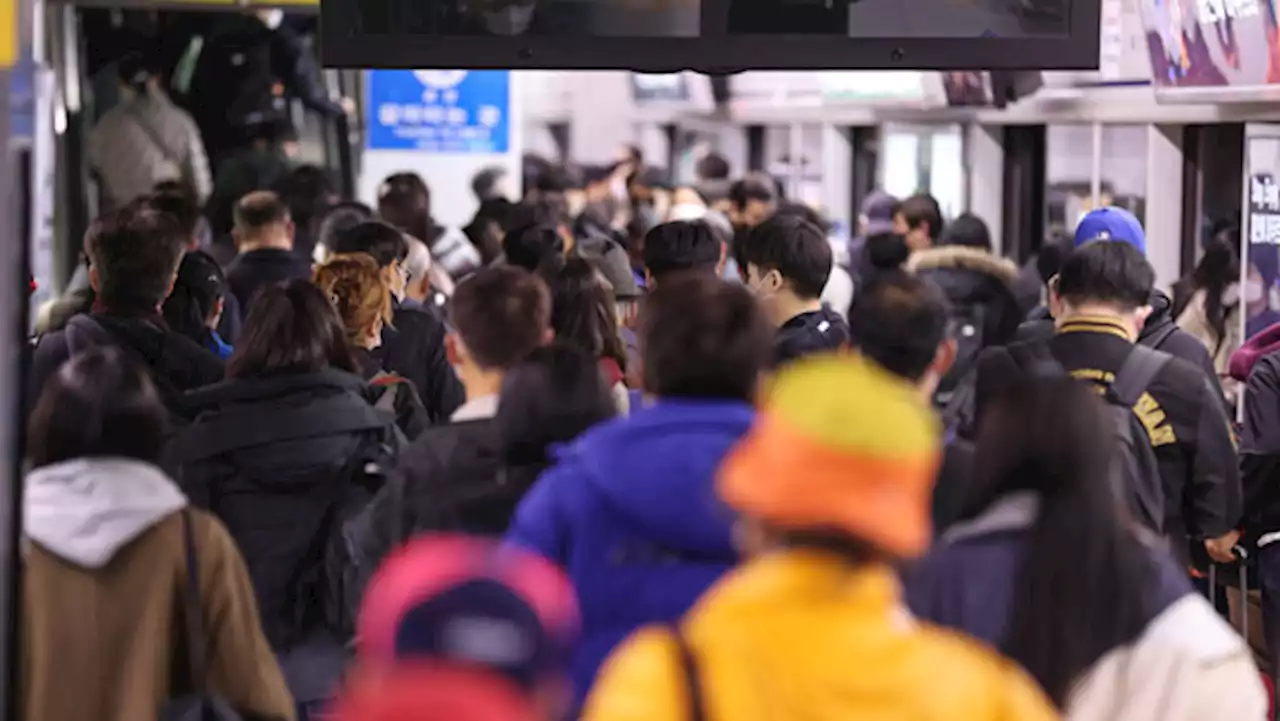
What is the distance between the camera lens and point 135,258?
580 cm

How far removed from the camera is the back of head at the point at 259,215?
26.1ft

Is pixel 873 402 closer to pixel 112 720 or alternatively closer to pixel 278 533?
pixel 112 720

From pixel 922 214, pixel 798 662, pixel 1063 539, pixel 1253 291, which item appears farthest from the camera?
pixel 922 214

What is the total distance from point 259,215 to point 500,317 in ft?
12.1

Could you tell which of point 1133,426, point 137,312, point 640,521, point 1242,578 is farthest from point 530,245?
point 640,521

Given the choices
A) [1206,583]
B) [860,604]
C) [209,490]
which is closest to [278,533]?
[209,490]

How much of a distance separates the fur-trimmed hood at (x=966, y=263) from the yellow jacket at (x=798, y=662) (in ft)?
23.8

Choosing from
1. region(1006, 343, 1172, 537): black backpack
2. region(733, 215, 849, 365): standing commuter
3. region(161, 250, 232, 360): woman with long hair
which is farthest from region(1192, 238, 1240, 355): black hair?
region(161, 250, 232, 360): woman with long hair

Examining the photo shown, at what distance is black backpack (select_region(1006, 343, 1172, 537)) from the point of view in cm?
504

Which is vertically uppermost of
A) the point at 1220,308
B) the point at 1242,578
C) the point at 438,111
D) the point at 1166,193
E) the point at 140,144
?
the point at 438,111

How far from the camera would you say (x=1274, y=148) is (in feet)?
26.9

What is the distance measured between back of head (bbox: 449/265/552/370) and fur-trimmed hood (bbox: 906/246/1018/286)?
5430 millimetres

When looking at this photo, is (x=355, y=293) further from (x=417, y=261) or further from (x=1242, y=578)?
(x=1242, y=578)

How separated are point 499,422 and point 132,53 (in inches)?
438
